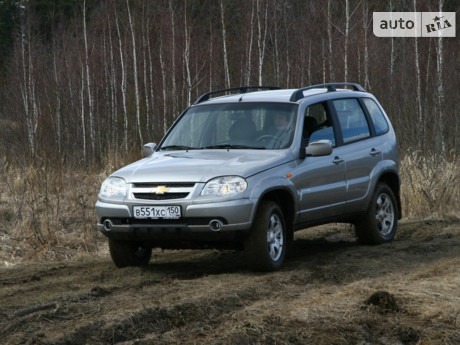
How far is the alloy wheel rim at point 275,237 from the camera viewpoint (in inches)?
310

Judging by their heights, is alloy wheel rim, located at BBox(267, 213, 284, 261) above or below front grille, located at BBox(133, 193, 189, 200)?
below

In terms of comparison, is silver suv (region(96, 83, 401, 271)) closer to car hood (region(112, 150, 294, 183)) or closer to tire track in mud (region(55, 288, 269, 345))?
car hood (region(112, 150, 294, 183))

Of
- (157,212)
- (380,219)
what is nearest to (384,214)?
(380,219)

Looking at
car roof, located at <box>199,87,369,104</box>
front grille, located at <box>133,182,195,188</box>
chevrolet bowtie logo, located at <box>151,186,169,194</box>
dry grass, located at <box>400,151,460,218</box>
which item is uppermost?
car roof, located at <box>199,87,369,104</box>

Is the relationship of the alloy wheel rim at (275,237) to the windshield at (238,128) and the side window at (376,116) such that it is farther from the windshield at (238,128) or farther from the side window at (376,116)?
the side window at (376,116)

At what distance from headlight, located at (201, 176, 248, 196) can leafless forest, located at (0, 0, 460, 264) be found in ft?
10.6

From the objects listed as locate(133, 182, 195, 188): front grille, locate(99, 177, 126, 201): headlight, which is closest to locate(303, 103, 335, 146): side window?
locate(133, 182, 195, 188): front grille

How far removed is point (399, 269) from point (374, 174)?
5.79 feet

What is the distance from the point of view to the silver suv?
7512 millimetres

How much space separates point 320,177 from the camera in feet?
28.4

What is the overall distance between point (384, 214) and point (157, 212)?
354 centimetres

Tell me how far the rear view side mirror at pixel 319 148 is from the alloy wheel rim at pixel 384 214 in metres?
1.80

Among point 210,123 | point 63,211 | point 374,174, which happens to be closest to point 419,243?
point 374,174

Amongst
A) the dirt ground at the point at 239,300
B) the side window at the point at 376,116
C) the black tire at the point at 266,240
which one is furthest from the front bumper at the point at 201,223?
the side window at the point at 376,116
